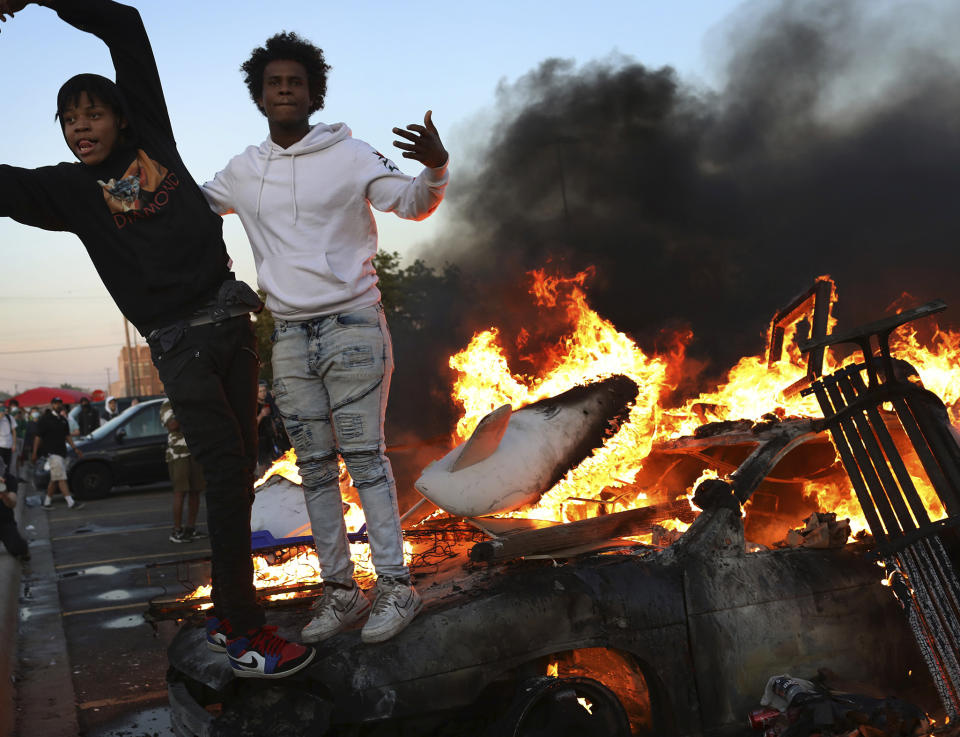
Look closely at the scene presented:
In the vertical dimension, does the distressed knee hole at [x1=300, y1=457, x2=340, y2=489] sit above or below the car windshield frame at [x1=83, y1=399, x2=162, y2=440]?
below

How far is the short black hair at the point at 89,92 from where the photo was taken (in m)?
3.08

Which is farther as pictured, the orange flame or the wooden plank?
the orange flame

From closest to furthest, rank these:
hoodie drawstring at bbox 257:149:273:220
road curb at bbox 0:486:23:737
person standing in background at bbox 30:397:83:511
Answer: hoodie drawstring at bbox 257:149:273:220 → road curb at bbox 0:486:23:737 → person standing in background at bbox 30:397:83:511

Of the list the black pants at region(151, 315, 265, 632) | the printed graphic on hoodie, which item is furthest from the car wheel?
the printed graphic on hoodie

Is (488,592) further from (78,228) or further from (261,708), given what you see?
(78,228)

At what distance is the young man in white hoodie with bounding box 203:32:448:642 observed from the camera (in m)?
3.29

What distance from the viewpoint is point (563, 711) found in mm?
3094

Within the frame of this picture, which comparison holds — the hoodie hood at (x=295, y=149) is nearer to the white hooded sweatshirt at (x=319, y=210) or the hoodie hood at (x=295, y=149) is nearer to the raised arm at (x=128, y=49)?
the white hooded sweatshirt at (x=319, y=210)

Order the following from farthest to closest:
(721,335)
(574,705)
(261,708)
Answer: (721,335)
(574,705)
(261,708)

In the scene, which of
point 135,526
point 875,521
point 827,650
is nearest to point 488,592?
point 827,650

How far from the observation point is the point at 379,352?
334 cm

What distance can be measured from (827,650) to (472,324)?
300 inches

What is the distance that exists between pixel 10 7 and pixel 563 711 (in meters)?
3.10

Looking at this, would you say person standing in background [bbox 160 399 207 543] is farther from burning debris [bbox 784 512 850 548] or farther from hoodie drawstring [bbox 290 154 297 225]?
burning debris [bbox 784 512 850 548]
